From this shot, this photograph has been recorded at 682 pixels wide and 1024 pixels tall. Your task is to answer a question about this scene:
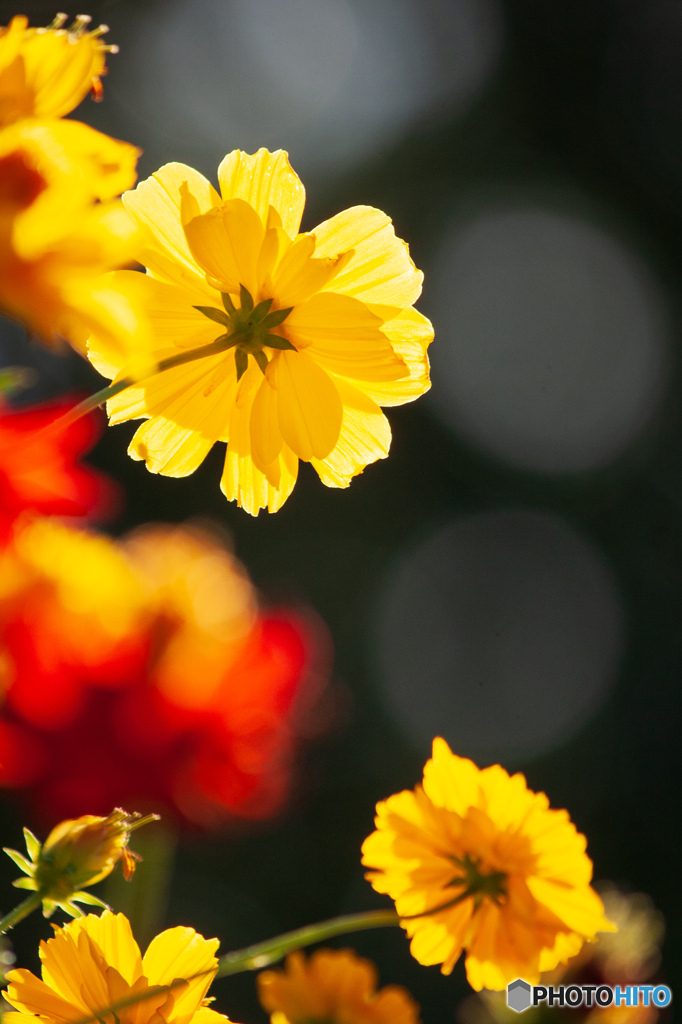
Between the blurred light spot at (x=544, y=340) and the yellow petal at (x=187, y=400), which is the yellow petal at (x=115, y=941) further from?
the blurred light spot at (x=544, y=340)

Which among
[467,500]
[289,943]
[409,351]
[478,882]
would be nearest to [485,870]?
[478,882]

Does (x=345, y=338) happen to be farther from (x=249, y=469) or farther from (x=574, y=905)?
(x=574, y=905)

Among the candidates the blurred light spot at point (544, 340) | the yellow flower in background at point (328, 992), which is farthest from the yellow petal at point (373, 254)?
the blurred light spot at point (544, 340)

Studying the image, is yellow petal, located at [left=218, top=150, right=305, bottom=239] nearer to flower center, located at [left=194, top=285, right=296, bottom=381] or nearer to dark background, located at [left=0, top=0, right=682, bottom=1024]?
flower center, located at [left=194, top=285, right=296, bottom=381]

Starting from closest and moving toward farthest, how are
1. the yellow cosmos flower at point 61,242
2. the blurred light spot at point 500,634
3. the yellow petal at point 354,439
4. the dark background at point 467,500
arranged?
the yellow cosmos flower at point 61,242 → the yellow petal at point 354,439 → the dark background at point 467,500 → the blurred light spot at point 500,634

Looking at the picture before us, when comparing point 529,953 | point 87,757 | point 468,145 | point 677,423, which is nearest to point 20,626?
point 87,757

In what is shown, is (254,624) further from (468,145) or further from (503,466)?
(468,145)
